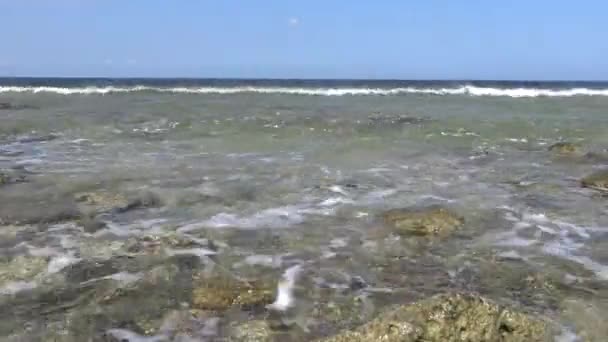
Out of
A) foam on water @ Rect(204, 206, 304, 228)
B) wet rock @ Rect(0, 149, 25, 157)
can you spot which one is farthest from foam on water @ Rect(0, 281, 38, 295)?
wet rock @ Rect(0, 149, 25, 157)

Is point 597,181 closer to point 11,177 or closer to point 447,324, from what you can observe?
point 447,324

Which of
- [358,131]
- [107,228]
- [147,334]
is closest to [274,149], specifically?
[358,131]

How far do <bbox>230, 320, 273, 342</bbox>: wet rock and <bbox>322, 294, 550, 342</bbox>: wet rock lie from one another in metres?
0.65

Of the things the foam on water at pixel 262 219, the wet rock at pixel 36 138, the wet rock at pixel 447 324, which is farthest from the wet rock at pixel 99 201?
the wet rock at pixel 36 138

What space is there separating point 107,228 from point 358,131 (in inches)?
426

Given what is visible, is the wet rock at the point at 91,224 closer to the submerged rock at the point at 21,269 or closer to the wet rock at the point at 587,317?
the submerged rock at the point at 21,269

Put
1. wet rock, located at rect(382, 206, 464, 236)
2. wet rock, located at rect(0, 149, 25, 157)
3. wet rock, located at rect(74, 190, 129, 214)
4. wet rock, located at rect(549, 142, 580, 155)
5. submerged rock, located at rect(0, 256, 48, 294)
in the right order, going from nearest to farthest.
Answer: submerged rock, located at rect(0, 256, 48, 294), wet rock, located at rect(382, 206, 464, 236), wet rock, located at rect(74, 190, 129, 214), wet rock, located at rect(0, 149, 25, 157), wet rock, located at rect(549, 142, 580, 155)

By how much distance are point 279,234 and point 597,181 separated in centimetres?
544

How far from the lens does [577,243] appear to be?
6199 millimetres

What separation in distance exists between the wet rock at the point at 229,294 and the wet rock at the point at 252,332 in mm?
315

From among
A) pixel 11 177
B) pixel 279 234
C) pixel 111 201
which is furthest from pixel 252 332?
pixel 11 177

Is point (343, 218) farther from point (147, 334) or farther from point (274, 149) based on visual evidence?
point (274, 149)

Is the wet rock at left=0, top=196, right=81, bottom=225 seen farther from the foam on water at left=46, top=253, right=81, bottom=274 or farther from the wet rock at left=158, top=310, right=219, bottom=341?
the wet rock at left=158, top=310, right=219, bottom=341

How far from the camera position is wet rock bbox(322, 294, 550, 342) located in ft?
11.4
